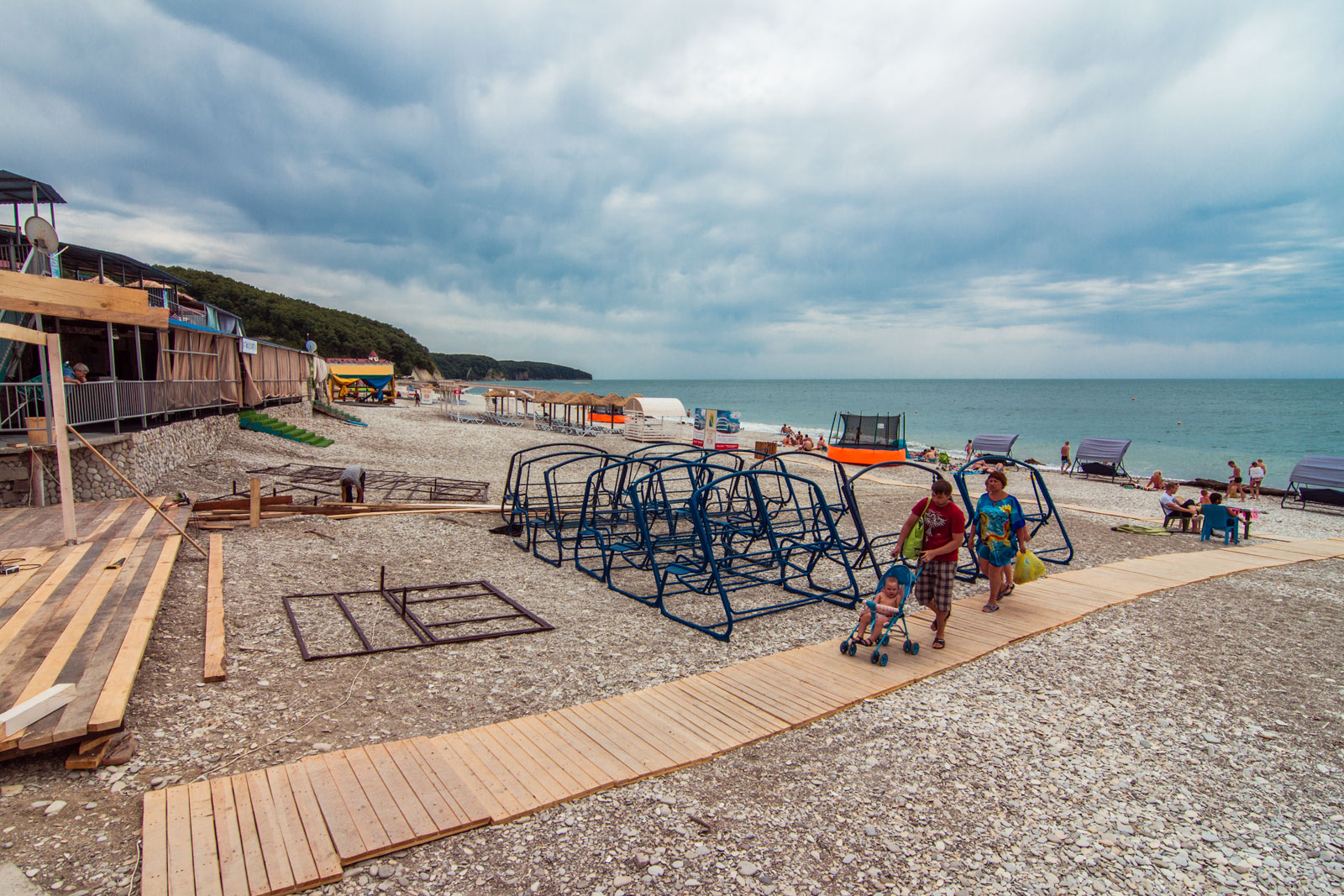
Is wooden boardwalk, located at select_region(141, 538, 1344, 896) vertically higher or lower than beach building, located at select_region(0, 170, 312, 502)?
lower

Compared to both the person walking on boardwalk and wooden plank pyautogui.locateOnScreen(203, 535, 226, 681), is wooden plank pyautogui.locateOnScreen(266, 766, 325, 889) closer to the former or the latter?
wooden plank pyautogui.locateOnScreen(203, 535, 226, 681)

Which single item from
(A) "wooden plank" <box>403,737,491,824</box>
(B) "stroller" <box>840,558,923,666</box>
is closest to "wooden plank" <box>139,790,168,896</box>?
(A) "wooden plank" <box>403,737,491,824</box>

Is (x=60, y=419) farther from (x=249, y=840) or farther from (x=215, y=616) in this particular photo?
(x=249, y=840)

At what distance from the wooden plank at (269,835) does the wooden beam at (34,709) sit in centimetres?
118

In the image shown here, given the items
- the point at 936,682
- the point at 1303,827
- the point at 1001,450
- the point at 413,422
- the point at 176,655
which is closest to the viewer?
the point at 1303,827

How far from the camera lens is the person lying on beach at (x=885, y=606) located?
5.51 meters

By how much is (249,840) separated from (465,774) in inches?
41.2

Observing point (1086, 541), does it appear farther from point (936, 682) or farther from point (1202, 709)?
point (936, 682)

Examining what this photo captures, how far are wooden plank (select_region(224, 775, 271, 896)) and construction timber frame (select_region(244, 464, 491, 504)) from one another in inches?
416

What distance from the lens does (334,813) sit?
319 centimetres

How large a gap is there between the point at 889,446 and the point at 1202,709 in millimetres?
23731

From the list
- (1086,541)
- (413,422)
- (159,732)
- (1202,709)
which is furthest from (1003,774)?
(413,422)

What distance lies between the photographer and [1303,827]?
3.58 m

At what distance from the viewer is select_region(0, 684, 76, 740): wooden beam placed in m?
3.29
